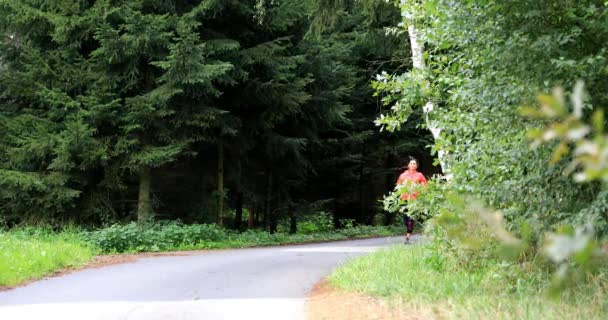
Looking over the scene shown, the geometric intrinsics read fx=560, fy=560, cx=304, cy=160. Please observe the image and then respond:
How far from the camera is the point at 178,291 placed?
24.4ft

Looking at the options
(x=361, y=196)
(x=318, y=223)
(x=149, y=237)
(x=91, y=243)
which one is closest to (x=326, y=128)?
(x=361, y=196)

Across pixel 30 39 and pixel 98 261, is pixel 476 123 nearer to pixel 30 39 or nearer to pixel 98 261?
pixel 98 261

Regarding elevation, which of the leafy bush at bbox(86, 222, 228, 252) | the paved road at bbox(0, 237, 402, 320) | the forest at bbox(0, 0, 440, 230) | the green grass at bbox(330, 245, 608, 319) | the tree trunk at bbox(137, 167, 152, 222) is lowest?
the paved road at bbox(0, 237, 402, 320)

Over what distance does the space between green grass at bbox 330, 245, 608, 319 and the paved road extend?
38.4 inches

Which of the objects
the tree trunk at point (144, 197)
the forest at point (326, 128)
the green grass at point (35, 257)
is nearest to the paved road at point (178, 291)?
the green grass at point (35, 257)

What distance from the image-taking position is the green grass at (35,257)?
855cm

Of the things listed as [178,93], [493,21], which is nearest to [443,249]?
[493,21]

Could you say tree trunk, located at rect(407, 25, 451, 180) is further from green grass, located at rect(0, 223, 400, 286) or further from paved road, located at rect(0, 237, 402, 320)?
green grass, located at rect(0, 223, 400, 286)

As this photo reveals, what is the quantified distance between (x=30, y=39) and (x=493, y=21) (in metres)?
14.5

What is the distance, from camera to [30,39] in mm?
16188

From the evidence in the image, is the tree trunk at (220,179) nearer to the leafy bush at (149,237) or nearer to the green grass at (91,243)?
the green grass at (91,243)

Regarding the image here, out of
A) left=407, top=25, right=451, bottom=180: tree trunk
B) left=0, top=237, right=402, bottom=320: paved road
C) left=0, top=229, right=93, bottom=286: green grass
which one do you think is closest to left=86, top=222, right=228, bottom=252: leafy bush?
left=0, top=229, right=93, bottom=286: green grass

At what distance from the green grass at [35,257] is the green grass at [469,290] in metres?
4.79

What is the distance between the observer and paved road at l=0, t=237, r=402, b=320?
611cm
